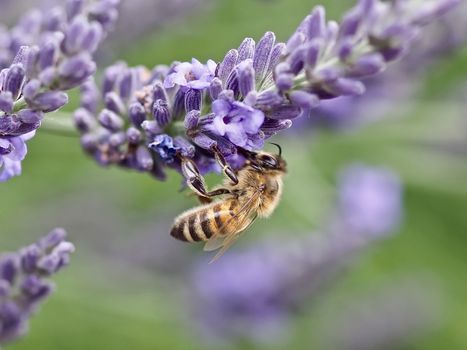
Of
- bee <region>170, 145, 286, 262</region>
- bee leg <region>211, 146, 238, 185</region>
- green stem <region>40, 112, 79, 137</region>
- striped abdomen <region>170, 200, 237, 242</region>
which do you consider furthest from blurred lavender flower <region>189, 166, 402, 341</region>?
green stem <region>40, 112, 79, 137</region>

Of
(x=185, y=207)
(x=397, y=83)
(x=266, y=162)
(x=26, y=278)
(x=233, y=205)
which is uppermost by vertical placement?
(x=397, y=83)

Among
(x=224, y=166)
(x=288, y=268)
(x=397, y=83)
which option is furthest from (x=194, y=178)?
(x=397, y=83)

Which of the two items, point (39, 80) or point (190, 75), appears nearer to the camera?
point (39, 80)

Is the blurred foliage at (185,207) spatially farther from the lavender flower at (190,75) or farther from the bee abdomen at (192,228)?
the lavender flower at (190,75)

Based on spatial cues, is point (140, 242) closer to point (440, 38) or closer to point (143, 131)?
point (440, 38)

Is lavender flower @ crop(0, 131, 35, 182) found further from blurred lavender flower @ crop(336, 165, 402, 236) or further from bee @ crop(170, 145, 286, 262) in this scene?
blurred lavender flower @ crop(336, 165, 402, 236)

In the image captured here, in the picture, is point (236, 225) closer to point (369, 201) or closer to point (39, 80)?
point (39, 80)

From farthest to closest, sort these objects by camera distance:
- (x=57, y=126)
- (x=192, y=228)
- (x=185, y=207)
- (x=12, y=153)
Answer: (x=185, y=207) < (x=192, y=228) < (x=57, y=126) < (x=12, y=153)

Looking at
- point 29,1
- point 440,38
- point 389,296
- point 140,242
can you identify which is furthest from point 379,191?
point 29,1

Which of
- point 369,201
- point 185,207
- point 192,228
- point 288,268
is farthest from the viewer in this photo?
point 185,207
